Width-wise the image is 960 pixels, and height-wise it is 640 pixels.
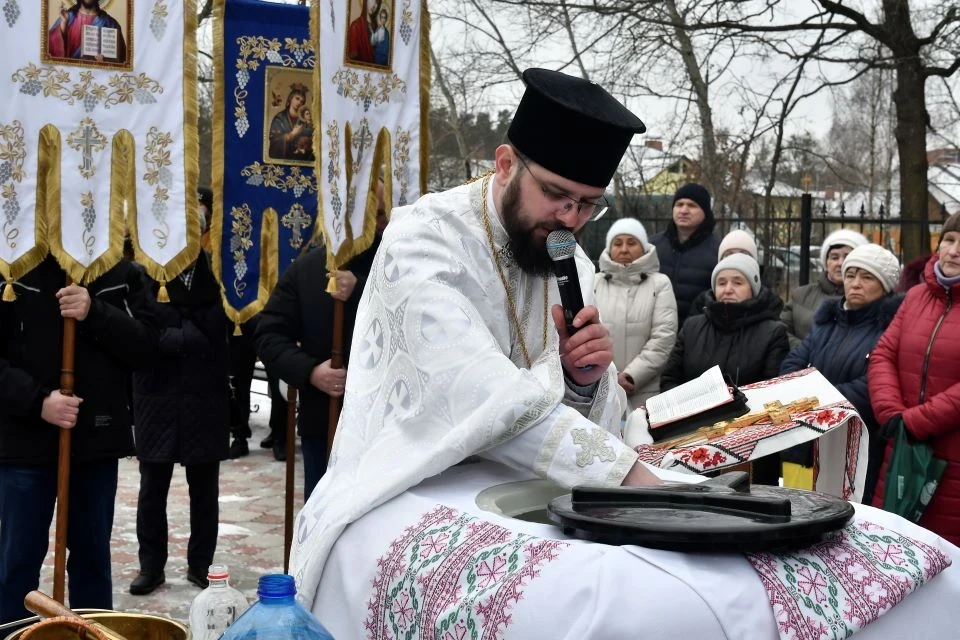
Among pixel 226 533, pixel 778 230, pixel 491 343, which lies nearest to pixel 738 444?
pixel 491 343

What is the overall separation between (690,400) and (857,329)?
192cm

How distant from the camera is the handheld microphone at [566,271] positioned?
8.68 feet

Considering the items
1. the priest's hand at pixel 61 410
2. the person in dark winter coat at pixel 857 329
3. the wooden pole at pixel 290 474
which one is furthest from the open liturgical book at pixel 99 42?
the person in dark winter coat at pixel 857 329

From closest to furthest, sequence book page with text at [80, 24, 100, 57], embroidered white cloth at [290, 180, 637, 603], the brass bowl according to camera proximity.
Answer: the brass bowl → embroidered white cloth at [290, 180, 637, 603] → book page with text at [80, 24, 100, 57]

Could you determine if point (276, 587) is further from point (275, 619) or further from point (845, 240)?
point (845, 240)

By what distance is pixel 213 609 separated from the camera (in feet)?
7.63

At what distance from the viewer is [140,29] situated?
4438mm

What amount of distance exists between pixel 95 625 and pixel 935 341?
4.17 m

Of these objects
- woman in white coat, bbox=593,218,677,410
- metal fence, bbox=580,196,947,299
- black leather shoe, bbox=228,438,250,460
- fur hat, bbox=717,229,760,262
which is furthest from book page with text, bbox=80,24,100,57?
metal fence, bbox=580,196,947,299

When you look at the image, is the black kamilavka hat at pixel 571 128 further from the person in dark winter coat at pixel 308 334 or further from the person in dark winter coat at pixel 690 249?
the person in dark winter coat at pixel 690 249

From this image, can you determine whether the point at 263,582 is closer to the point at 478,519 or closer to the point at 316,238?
the point at 478,519

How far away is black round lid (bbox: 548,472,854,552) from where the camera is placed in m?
1.99

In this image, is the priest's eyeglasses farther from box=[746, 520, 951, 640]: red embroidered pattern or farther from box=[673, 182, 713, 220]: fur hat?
box=[673, 182, 713, 220]: fur hat

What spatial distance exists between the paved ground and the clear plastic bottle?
88.3 inches
